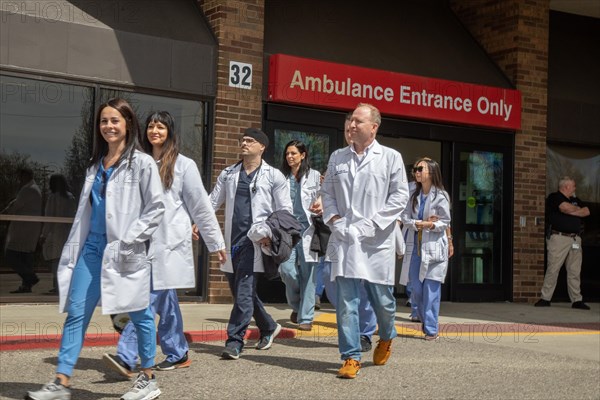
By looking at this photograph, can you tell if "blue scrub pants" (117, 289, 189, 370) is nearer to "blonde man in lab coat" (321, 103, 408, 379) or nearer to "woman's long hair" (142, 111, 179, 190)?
"woman's long hair" (142, 111, 179, 190)

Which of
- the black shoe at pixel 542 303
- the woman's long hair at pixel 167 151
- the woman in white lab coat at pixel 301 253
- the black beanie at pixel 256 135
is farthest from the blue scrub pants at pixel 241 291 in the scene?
the black shoe at pixel 542 303

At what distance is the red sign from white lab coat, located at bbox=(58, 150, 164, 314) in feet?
23.8

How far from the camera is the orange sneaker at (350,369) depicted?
22.9ft

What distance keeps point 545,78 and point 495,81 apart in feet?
3.13

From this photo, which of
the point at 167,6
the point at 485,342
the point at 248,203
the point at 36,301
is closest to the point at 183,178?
the point at 248,203

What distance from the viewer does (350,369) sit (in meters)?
6.99

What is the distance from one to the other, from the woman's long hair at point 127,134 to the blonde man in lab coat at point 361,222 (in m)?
1.96

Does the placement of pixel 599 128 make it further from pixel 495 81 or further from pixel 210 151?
pixel 210 151

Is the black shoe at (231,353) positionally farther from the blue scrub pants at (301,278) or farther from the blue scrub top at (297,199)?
the blue scrub top at (297,199)

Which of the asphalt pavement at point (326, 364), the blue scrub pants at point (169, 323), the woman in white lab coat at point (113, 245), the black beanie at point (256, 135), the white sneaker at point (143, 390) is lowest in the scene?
the asphalt pavement at point (326, 364)

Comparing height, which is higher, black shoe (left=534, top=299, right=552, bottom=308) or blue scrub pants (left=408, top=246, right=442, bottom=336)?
blue scrub pants (left=408, top=246, right=442, bottom=336)

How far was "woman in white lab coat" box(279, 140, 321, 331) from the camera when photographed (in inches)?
383

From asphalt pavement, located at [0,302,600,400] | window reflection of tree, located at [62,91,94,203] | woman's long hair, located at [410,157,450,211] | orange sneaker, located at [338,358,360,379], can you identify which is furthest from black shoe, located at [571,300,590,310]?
orange sneaker, located at [338,358,360,379]

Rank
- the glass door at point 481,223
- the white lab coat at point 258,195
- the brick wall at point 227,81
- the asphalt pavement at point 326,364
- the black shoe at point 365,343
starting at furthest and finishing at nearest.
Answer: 1. the glass door at point 481,223
2. the brick wall at point 227,81
3. the black shoe at point 365,343
4. the white lab coat at point 258,195
5. the asphalt pavement at point 326,364
